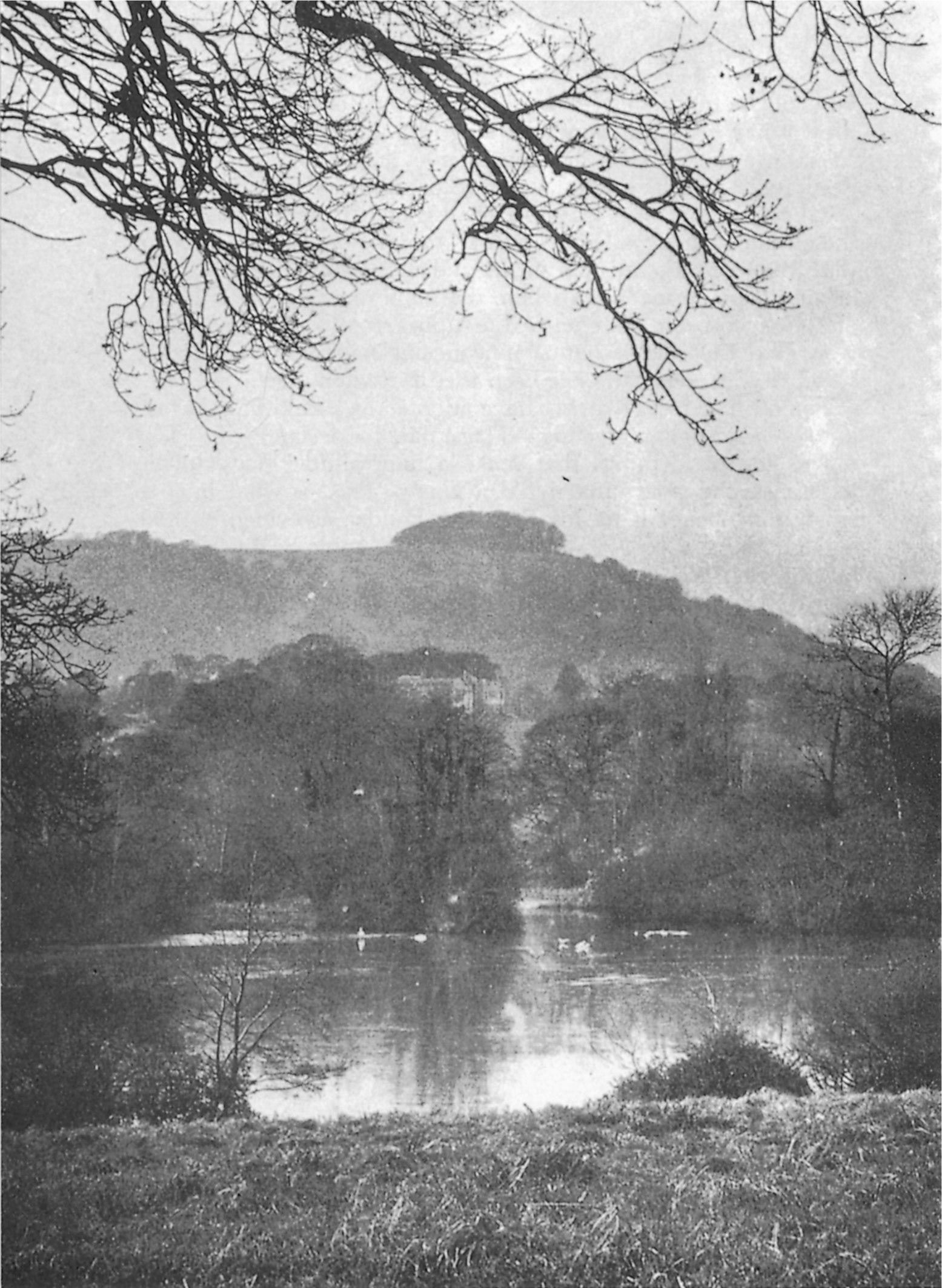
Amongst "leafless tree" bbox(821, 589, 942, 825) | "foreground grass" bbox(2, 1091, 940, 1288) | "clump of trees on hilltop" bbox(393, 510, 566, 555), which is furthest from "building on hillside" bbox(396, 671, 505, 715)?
"foreground grass" bbox(2, 1091, 940, 1288)

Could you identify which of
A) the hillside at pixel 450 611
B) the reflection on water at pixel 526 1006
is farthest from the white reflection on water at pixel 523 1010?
the hillside at pixel 450 611

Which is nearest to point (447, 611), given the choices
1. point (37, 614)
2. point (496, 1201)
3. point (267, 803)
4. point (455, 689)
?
point (455, 689)

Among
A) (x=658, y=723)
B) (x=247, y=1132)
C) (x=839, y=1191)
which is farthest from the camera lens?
(x=658, y=723)

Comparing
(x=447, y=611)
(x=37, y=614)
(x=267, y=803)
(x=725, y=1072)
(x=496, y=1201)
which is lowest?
(x=496, y=1201)

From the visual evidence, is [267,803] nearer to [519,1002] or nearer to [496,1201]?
[519,1002]

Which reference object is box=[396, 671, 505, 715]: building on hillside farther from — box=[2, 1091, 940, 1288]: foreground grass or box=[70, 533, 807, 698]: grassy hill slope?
box=[2, 1091, 940, 1288]: foreground grass

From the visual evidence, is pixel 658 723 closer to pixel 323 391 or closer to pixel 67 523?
pixel 323 391

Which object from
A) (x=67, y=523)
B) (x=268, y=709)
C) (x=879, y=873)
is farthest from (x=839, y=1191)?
(x=67, y=523)
